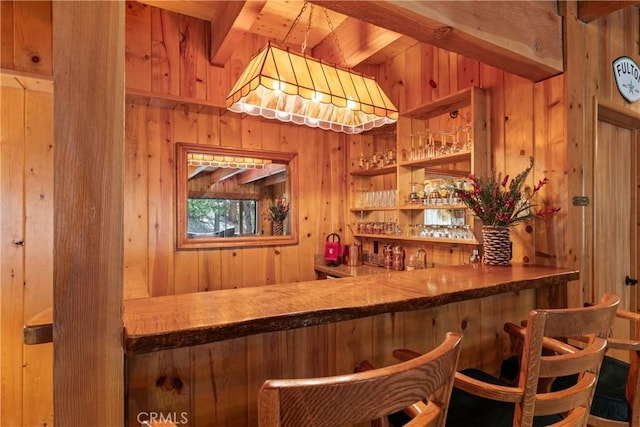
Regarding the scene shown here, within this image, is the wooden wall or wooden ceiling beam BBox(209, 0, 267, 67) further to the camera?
wooden ceiling beam BBox(209, 0, 267, 67)

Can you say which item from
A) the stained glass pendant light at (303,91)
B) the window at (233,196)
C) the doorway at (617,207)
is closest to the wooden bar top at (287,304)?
the stained glass pendant light at (303,91)

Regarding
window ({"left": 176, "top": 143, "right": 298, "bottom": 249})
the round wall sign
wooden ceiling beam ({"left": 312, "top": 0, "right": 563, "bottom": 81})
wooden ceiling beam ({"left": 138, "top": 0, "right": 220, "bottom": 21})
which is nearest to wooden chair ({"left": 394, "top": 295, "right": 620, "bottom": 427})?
wooden ceiling beam ({"left": 312, "top": 0, "right": 563, "bottom": 81})

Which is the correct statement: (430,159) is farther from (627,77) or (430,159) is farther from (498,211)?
(627,77)

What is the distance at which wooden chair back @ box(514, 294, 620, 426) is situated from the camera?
93 centimetres

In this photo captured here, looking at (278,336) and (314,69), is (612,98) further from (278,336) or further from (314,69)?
(278,336)

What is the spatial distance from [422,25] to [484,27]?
336mm

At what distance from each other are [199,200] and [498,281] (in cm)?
223

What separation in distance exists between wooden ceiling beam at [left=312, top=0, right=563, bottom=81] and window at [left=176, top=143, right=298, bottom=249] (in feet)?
5.96

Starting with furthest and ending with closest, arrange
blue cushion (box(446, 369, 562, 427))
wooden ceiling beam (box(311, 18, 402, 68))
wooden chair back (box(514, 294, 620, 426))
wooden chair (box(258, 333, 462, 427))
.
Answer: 1. wooden ceiling beam (box(311, 18, 402, 68))
2. blue cushion (box(446, 369, 562, 427))
3. wooden chair back (box(514, 294, 620, 426))
4. wooden chair (box(258, 333, 462, 427))

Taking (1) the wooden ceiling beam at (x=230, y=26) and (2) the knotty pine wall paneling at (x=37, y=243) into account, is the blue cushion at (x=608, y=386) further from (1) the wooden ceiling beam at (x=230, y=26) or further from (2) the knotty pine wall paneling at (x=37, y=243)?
(2) the knotty pine wall paneling at (x=37, y=243)

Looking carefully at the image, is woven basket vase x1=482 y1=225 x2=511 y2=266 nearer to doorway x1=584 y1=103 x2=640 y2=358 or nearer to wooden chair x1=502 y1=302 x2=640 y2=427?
wooden chair x1=502 y1=302 x2=640 y2=427

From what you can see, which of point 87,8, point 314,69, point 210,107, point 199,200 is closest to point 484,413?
point 87,8

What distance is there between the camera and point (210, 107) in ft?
8.84

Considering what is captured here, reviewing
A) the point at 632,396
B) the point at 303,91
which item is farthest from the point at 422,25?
the point at 632,396
